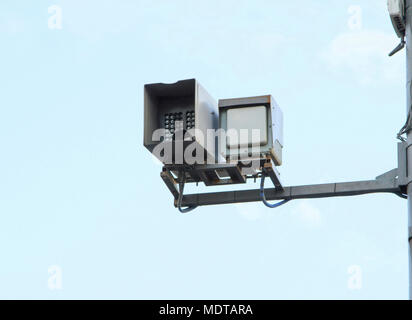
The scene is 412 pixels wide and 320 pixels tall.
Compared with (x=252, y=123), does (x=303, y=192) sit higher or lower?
lower

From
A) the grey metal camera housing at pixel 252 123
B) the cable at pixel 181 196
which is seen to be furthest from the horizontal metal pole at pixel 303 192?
the grey metal camera housing at pixel 252 123

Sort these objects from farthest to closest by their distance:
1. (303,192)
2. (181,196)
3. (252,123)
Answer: (252,123) → (181,196) → (303,192)

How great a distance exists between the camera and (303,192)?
461 inches

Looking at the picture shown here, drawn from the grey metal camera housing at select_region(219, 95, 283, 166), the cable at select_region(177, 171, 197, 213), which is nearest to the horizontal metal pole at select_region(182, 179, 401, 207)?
the cable at select_region(177, 171, 197, 213)

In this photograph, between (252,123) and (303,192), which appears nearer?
(303,192)

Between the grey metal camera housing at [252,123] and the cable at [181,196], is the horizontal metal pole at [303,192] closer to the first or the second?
the cable at [181,196]

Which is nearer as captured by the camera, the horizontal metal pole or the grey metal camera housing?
the horizontal metal pole

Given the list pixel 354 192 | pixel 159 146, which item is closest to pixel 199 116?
pixel 159 146

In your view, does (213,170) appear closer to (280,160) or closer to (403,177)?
(280,160)

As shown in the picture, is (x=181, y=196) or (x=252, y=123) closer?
(x=181, y=196)

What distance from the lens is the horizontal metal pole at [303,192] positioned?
37.5 ft

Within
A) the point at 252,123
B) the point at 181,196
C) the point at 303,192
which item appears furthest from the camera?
the point at 252,123

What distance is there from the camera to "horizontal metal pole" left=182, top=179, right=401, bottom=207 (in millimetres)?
11430

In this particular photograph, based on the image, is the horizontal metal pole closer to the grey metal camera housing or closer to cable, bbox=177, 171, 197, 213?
cable, bbox=177, 171, 197, 213
